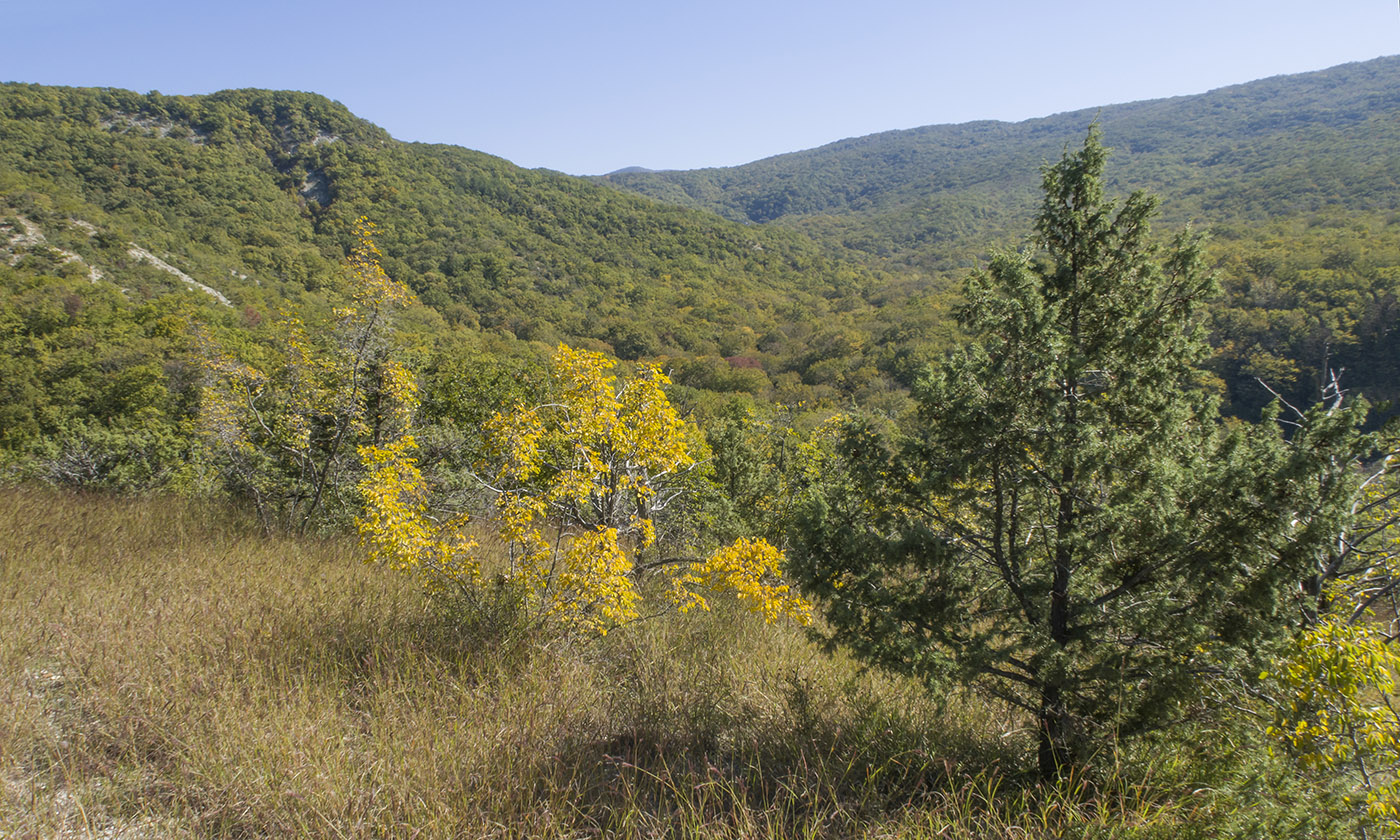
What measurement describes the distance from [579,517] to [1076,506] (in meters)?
3.09

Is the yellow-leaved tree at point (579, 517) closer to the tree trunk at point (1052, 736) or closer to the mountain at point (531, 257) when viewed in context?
the tree trunk at point (1052, 736)

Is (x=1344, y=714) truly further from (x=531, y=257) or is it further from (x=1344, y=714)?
(x=531, y=257)

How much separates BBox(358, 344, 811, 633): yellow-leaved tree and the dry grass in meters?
0.32

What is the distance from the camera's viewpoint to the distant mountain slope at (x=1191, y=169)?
290 ft

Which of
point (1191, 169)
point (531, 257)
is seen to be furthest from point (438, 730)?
point (1191, 169)

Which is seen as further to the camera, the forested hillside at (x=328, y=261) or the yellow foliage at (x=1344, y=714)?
the forested hillside at (x=328, y=261)

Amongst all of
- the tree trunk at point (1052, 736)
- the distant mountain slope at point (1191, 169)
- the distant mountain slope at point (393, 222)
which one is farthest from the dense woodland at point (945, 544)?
the distant mountain slope at point (1191, 169)

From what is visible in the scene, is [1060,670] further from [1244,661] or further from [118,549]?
[118,549]

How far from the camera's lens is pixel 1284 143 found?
114 m

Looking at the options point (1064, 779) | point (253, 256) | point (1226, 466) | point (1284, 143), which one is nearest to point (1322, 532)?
point (1226, 466)

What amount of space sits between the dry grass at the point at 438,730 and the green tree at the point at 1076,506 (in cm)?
41

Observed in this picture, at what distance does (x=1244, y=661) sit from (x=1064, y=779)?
78 centimetres

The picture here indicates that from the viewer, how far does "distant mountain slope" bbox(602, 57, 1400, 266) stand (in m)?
88.2

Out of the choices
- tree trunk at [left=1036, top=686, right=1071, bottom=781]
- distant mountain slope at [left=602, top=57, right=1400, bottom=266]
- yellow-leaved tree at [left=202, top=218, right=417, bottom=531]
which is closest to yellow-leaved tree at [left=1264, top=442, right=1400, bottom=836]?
tree trunk at [left=1036, top=686, right=1071, bottom=781]
